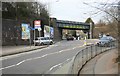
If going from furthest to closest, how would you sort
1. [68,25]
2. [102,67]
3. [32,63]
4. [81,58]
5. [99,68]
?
[68,25]
[32,63]
[81,58]
[102,67]
[99,68]

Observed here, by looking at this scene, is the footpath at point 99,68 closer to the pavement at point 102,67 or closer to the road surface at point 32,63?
the pavement at point 102,67

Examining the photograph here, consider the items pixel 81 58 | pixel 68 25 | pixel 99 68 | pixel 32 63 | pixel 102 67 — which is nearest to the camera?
pixel 99 68

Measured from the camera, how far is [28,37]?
194 feet

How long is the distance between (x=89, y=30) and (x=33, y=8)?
5574 centimetres

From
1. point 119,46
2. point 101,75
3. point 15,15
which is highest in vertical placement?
point 15,15

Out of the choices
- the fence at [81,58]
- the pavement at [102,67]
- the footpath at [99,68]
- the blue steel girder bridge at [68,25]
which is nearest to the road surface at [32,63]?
the footpath at [99,68]

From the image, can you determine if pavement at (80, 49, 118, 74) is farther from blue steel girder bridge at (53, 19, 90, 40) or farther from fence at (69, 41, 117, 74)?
blue steel girder bridge at (53, 19, 90, 40)

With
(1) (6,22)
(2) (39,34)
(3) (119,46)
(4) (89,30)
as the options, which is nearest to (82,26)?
(4) (89,30)

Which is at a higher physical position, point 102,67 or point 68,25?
point 68,25

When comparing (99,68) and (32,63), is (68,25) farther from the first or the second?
(99,68)

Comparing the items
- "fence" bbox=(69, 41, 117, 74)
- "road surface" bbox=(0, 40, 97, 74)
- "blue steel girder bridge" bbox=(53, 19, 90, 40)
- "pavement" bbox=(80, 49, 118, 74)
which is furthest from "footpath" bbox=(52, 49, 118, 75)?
"blue steel girder bridge" bbox=(53, 19, 90, 40)

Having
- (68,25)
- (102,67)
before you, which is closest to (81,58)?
(102,67)

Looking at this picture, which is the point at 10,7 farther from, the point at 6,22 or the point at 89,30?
the point at 89,30

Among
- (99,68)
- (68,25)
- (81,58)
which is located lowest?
(99,68)
